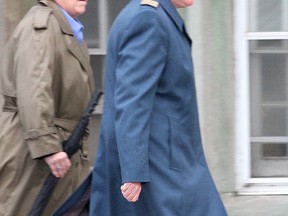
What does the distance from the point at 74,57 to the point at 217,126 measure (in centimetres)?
135

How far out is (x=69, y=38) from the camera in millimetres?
4930

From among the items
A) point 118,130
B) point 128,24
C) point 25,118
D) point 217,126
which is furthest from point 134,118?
point 217,126

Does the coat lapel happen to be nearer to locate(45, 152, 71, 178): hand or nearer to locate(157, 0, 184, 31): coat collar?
locate(157, 0, 184, 31): coat collar

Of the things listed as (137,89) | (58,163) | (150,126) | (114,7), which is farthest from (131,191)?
(114,7)

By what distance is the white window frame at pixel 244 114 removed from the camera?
5.96 meters

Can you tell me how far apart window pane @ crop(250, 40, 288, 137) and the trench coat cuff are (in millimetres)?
1752

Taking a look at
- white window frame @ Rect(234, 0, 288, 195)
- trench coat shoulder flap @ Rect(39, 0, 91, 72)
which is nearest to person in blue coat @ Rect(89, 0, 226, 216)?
trench coat shoulder flap @ Rect(39, 0, 91, 72)

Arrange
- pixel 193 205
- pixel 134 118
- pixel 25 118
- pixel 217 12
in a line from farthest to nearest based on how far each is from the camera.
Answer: pixel 217 12 < pixel 25 118 < pixel 193 205 < pixel 134 118

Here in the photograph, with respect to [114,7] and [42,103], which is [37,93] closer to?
[42,103]

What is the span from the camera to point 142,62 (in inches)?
159

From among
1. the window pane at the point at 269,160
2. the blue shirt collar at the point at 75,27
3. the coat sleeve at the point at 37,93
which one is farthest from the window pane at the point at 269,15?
the coat sleeve at the point at 37,93

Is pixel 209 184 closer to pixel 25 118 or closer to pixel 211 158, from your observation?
pixel 25 118

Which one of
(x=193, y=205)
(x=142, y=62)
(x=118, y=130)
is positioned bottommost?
(x=193, y=205)

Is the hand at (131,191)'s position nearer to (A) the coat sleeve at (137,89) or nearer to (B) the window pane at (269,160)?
(A) the coat sleeve at (137,89)
